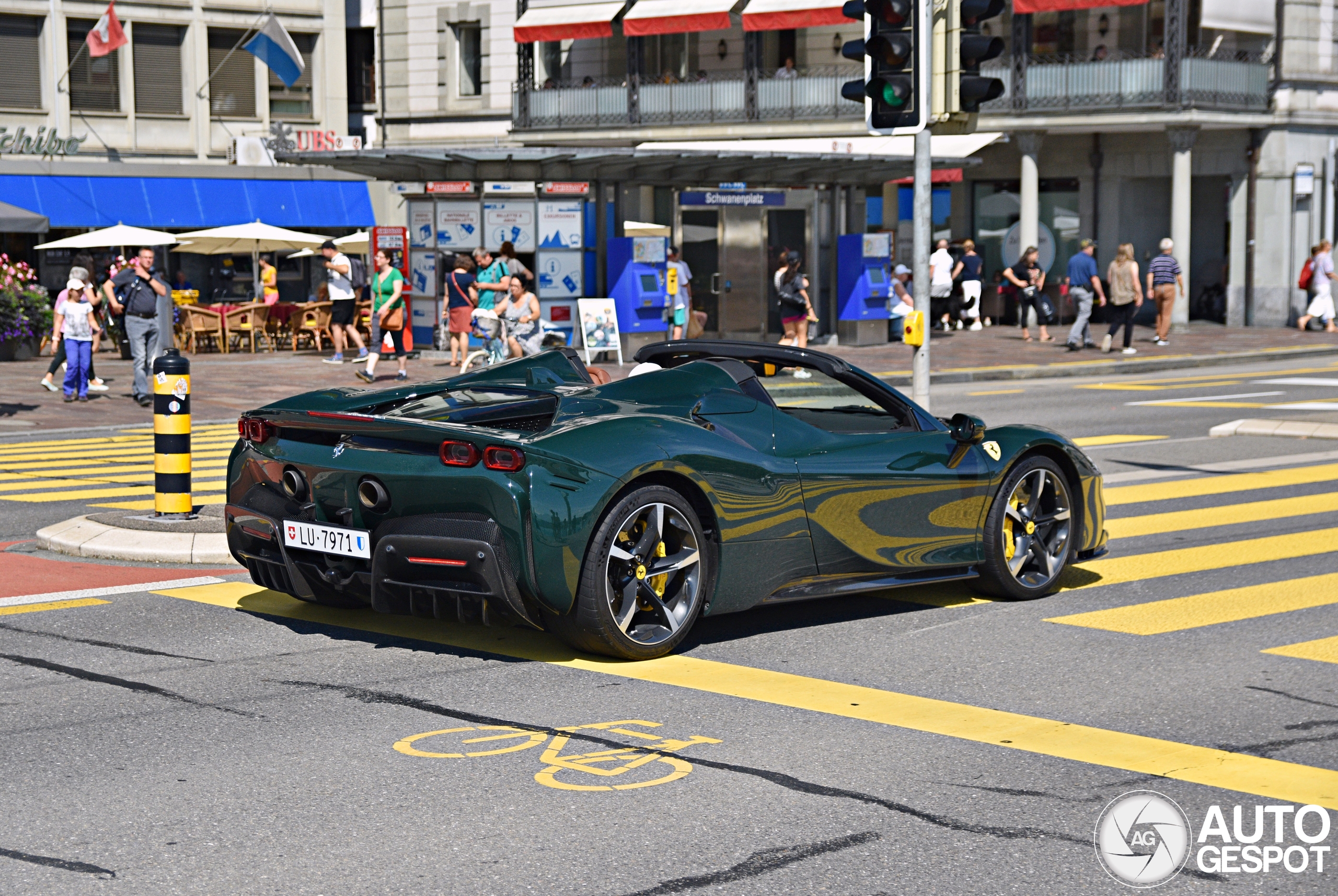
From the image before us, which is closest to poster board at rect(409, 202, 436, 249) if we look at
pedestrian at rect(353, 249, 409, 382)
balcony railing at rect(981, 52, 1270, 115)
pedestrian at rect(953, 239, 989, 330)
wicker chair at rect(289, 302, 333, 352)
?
pedestrian at rect(353, 249, 409, 382)

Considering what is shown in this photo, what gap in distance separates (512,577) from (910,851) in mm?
2201

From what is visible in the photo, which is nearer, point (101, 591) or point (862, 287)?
point (101, 591)

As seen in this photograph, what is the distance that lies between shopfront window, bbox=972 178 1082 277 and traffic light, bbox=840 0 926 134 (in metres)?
26.6

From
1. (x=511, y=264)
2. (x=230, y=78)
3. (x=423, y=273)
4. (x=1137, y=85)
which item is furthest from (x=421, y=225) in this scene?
(x=230, y=78)

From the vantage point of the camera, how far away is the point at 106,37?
126ft

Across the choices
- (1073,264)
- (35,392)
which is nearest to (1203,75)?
(1073,264)

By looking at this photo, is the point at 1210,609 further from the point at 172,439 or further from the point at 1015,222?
the point at 1015,222

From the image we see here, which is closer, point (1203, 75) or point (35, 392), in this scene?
point (35, 392)

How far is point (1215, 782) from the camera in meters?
4.98

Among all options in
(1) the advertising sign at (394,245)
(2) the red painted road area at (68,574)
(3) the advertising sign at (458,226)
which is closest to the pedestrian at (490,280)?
(3) the advertising sign at (458,226)

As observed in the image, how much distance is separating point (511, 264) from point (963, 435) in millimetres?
15391

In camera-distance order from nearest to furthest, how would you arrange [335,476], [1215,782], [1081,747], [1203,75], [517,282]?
[1215,782] < [1081,747] < [335,476] < [517,282] < [1203,75]

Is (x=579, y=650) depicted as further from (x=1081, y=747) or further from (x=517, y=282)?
(x=517, y=282)

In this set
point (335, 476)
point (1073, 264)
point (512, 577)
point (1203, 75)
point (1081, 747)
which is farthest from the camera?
point (1203, 75)
